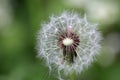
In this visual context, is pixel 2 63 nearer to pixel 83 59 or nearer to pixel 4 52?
pixel 4 52

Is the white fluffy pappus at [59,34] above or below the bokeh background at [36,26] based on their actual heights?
below

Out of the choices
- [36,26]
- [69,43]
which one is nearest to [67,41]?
[69,43]

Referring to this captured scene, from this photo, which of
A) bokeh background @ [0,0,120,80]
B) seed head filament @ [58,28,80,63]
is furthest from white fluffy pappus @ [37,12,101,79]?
bokeh background @ [0,0,120,80]

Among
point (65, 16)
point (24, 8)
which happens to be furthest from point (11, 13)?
point (65, 16)

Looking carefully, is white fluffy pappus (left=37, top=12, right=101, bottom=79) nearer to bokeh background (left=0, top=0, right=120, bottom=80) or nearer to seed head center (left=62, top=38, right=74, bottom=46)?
seed head center (left=62, top=38, right=74, bottom=46)

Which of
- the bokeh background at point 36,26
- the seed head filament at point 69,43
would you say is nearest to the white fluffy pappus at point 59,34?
the seed head filament at point 69,43

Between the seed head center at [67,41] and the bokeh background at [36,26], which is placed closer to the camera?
the seed head center at [67,41]

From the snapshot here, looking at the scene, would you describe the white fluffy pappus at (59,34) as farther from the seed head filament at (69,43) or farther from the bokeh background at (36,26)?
the bokeh background at (36,26)

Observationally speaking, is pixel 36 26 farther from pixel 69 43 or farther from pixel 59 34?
pixel 69 43
